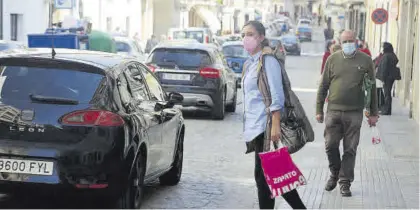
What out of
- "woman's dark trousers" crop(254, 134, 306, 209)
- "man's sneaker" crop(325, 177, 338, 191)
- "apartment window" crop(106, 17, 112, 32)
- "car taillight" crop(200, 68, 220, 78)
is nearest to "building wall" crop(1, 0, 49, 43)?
"apartment window" crop(106, 17, 112, 32)

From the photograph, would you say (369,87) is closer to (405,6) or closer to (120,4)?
(405,6)

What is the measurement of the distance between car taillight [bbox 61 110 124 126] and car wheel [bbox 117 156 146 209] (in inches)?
22.9

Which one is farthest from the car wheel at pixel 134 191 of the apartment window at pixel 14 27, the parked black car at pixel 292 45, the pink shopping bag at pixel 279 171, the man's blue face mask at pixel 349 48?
the parked black car at pixel 292 45

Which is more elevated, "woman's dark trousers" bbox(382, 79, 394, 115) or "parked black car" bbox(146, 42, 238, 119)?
"parked black car" bbox(146, 42, 238, 119)

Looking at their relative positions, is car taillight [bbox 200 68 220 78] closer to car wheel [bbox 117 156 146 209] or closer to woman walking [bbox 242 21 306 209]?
car wheel [bbox 117 156 146 209]

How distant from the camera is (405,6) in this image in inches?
1132

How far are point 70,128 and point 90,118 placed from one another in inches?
7.5

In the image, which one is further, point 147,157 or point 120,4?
point 120,4

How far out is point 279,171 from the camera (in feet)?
25.1

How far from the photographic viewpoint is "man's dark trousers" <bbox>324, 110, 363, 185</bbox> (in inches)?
400

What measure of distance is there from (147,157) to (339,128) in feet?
7.63

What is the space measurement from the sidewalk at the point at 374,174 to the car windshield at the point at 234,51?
14350 mm

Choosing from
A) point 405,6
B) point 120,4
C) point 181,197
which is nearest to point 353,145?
point 181,197

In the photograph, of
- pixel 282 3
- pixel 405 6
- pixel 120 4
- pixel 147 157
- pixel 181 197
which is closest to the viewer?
pixel 147 157
